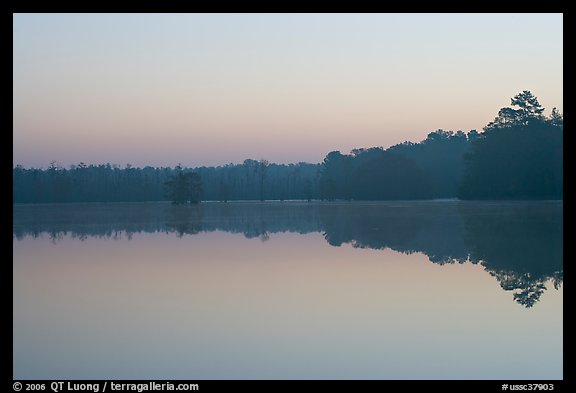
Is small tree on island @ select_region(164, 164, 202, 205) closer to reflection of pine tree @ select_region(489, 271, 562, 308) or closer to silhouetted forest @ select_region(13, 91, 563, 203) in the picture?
silhouetted forest @ select_region(13, 91, 563, 203)

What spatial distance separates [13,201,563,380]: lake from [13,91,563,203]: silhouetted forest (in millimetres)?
42312

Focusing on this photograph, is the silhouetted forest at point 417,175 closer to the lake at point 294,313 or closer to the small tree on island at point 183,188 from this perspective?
the small tree on island at point 183,188

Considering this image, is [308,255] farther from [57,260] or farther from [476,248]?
[57,260]

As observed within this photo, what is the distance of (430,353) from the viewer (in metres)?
6.79

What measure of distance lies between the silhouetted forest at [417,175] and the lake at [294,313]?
42.3 m

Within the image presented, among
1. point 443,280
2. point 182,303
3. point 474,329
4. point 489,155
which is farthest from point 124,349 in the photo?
point 489,155

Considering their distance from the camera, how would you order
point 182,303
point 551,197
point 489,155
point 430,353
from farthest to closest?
point 489,155
point 551,197
point 182,303
point 430,353

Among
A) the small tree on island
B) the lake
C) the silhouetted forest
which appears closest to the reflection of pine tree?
the lake

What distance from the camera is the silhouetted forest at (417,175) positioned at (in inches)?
2234

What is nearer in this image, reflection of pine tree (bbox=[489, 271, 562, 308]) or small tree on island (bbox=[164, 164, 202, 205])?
reflection of pine tree (bbox=[489, 271, 562, 308])

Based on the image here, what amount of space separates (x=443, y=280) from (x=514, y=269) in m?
1.81

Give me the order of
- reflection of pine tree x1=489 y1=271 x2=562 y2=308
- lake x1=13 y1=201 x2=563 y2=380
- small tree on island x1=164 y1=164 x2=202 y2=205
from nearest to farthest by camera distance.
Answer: lake x1=13 y1=201 x2=563 y2=380 → reflection of pine tree x1=489 y1=271 x2=562 y2=308 → small tree on island x1=164 y1=164 x2=202 y2=205

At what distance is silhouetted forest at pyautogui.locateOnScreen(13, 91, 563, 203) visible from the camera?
5675 cm

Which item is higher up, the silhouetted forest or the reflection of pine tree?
the silhouetted forest
